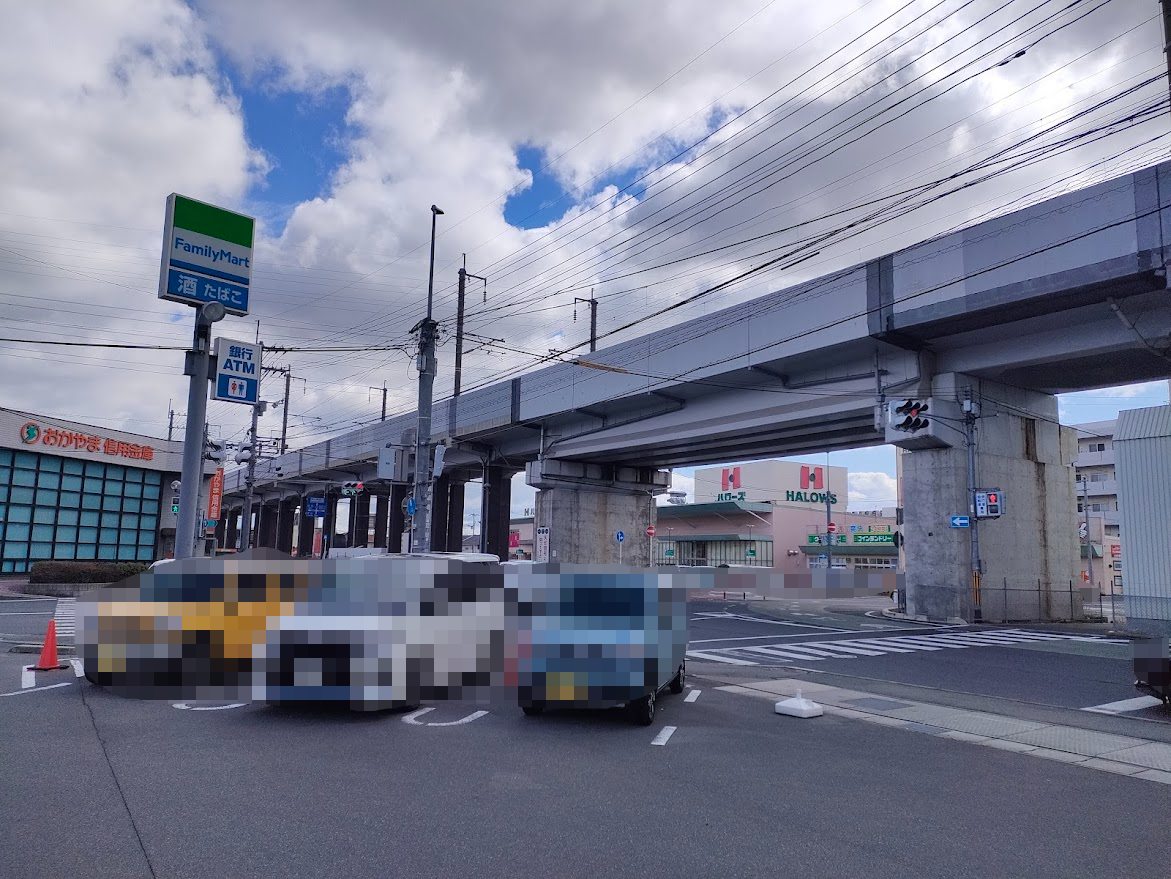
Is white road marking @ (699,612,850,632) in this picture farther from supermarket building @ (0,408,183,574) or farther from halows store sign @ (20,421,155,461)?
halows store sign @ (20,421,155,461)

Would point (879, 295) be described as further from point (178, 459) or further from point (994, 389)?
point (178, 459)

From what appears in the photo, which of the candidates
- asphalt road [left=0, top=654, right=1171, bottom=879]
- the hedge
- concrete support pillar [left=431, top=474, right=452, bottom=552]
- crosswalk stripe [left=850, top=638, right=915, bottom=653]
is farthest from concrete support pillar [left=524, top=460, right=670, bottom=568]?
asphalt road [left=0, top=654, right=1171, bottom=879]

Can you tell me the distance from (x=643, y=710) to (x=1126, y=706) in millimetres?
7479

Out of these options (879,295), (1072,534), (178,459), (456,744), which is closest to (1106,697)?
(456,744)

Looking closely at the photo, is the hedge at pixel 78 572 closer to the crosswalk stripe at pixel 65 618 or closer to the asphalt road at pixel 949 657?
the crosswalk stripe at pixel 65 618

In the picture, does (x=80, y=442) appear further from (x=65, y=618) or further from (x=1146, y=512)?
(x=1146, y=512)

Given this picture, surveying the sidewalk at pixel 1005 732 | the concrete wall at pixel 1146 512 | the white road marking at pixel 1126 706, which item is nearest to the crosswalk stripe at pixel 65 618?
the sidewalk at pixel 1005 732

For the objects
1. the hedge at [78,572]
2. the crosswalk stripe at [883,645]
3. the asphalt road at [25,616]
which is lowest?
the crosswalk stripe at [883,645]

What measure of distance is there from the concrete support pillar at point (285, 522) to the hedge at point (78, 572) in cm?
4839

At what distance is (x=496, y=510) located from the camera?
50688 mm

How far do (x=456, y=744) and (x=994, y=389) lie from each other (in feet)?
83.4

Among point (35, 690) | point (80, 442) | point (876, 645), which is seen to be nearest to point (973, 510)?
point (876, 645)

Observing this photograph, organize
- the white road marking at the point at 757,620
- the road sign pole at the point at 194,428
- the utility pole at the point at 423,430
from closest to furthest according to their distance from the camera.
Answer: the road sign pole at the point at 194,428, the utility pole at the point at 423,430, the white road marking at the point at 757,620

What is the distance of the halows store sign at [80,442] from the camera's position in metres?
33.7
